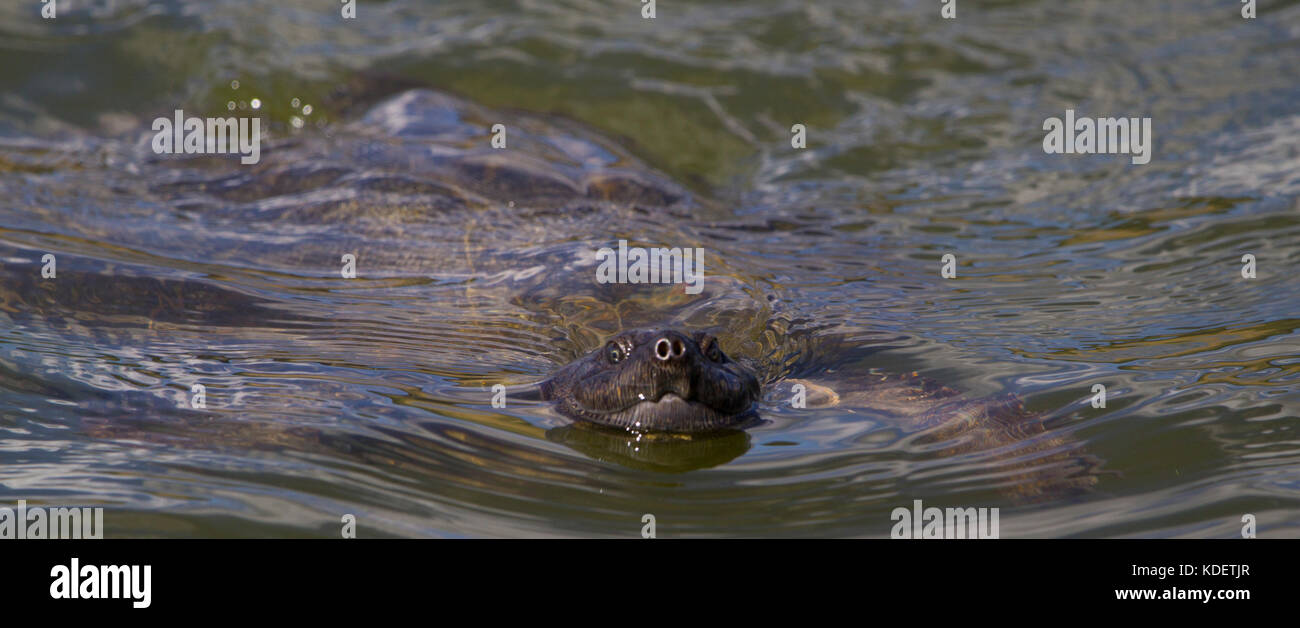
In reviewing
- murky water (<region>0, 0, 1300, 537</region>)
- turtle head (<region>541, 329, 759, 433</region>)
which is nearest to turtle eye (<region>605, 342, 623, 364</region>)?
turtle head (<region>541, 329, 759, 433</region>)

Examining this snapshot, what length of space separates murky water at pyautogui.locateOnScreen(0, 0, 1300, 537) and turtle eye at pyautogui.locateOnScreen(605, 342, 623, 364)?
0.25 metres

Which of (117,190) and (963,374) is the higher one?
(117,190)

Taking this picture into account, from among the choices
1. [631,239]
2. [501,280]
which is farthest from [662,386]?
[631,239]

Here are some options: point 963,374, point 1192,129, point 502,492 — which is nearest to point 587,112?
point 1192,129

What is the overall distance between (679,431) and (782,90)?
5.26 meters

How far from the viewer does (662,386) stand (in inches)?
155

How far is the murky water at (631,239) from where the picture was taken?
12.1 ft

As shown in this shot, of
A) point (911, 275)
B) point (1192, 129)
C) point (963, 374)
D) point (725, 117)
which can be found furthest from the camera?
point (725, 117)

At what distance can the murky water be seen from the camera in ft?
12.1

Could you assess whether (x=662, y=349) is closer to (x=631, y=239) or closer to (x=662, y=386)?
(x=662, y=386)

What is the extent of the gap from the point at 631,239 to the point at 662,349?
1.98 metres

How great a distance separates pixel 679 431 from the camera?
404 centimetres

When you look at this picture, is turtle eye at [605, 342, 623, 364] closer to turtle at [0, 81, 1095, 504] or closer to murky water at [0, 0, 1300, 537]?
turtle at [0, 81, 1095, 504]
